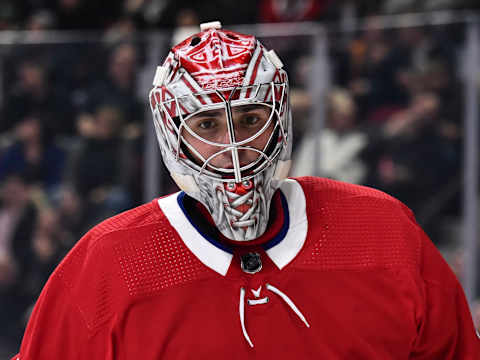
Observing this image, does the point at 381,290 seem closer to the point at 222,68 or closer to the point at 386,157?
the point at 222,68

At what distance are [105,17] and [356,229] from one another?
386cm

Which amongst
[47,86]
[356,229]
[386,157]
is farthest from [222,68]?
[47,86]

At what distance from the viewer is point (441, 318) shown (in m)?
2.25

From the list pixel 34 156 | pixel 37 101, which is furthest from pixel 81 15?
pixel 34 156

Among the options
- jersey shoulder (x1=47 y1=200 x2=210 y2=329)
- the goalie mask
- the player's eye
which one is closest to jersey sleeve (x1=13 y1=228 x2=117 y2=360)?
jersey shoulder (x1=47 y1=200 x2=210 y2=329)

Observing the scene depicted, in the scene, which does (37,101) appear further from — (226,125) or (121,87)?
(226,125)

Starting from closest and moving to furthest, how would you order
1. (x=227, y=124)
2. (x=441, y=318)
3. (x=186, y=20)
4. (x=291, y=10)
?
1. (x=227, y=124)
2. (x=441, y=318)
3. (x=186, y=20)
4. (x=291, y=10)

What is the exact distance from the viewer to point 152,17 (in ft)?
18.1

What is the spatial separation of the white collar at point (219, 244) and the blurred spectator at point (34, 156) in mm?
2450

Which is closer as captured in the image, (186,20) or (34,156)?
(34,156)

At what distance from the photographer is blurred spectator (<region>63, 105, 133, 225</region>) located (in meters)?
4.60

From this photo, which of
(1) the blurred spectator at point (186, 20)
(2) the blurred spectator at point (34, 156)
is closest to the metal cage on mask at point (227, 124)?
(2) the blurred spectator at point (34, 156)

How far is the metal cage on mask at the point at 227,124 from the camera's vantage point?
209cm

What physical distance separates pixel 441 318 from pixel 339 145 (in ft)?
7.33
